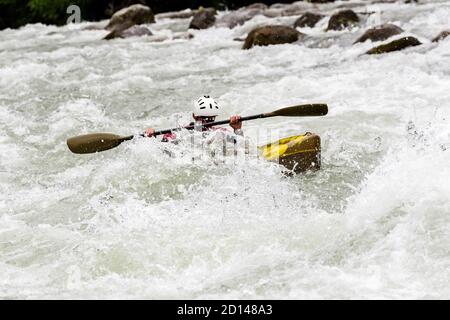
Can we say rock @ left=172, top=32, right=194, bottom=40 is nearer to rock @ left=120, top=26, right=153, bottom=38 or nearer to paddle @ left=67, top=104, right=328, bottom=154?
rock @ left=120, top=26, right=153, bottom=38

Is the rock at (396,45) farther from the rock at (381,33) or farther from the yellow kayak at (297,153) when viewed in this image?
the yellow kayak at (297,153)

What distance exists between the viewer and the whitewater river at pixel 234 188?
4719 millimetres

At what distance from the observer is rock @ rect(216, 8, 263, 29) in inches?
730

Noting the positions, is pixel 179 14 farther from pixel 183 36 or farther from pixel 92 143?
pixel 92 143

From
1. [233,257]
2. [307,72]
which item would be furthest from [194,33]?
[233,257]

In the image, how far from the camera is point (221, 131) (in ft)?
24.0

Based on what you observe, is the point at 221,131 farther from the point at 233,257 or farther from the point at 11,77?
the point at 11,77

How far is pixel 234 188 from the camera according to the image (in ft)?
21.5

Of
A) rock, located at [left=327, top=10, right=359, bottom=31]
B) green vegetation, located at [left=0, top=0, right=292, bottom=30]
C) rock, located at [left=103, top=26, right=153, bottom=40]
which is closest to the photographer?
rock, located at [left=327, top=10, right=359, bottom=31]

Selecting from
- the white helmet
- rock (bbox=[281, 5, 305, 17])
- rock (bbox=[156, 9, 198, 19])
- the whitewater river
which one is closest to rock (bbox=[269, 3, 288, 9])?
rock (bbox=[281, 5, 305, 17])

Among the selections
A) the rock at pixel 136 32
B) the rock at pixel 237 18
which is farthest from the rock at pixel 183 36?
the rock at pixel 237 18

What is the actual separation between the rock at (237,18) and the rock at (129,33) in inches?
72.7

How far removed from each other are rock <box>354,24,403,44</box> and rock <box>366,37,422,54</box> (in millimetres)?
862

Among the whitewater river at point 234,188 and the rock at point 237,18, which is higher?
the whitewater river at point 234,188
